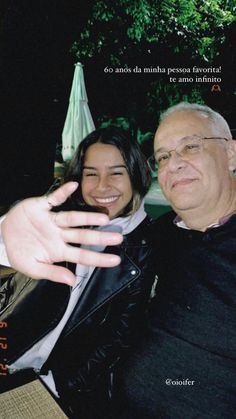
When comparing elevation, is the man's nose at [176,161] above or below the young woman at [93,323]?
above

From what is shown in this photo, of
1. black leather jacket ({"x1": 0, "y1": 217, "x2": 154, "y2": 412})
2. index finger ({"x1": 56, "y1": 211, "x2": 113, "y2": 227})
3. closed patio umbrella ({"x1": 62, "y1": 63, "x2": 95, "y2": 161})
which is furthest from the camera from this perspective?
closed patio umbrella ({"x1": 62, "y1": 63, "x2": 95, "y2": 161})

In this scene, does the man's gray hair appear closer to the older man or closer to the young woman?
the older man

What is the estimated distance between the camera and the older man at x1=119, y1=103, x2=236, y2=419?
1.56m

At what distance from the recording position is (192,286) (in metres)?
1.76

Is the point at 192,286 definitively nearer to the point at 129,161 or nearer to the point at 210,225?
the point at 210,225

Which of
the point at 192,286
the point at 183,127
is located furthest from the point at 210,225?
the point at 183,127

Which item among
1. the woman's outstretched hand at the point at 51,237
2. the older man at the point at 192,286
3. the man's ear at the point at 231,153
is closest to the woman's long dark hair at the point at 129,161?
the older man at the point at 192,286

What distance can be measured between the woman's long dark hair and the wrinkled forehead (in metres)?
0.33

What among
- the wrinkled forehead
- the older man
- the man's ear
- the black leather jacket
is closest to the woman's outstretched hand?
the black leather jacket

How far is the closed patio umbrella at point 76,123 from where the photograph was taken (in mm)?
4203

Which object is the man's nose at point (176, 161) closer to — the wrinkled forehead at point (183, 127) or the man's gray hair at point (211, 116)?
the wrinkled forehead at point (183, 127)

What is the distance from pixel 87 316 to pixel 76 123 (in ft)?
10.2

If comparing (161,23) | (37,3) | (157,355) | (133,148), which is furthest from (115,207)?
(161,23)

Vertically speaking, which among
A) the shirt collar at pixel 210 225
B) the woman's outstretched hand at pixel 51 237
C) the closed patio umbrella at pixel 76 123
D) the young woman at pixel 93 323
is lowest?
the young woman at pixel 93 323
